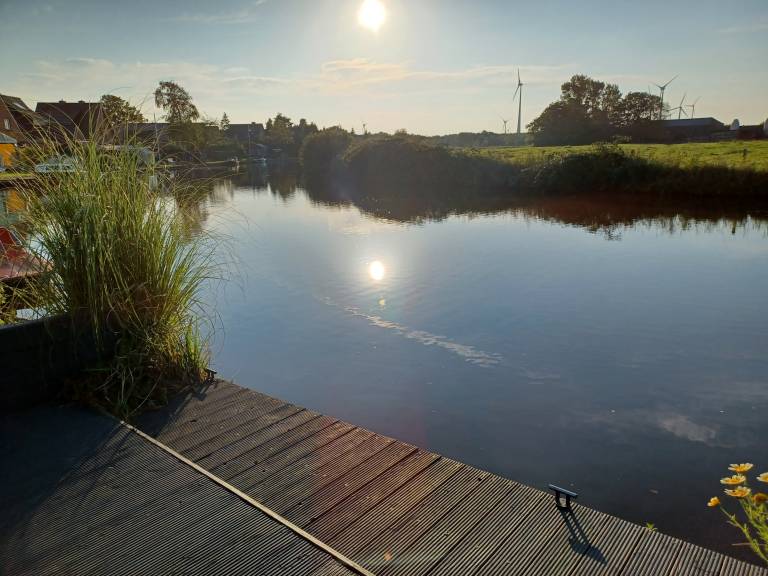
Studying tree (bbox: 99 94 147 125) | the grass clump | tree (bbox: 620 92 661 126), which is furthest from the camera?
tree (bbox: 620 92 661 126)

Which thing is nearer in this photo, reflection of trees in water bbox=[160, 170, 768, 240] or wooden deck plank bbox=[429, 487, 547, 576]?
wooden deck plank bbox=[429, 487, 547, 576]

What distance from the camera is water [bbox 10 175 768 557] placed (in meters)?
3.71

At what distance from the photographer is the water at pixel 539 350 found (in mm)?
3711

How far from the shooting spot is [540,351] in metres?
5.57

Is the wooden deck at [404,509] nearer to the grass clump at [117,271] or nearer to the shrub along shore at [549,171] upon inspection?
the grass clump at [117,271]

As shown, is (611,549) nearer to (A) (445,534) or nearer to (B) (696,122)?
(A) (445,534)

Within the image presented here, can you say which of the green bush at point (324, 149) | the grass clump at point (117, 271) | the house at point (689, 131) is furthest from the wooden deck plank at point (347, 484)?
the house at point (689, 131)

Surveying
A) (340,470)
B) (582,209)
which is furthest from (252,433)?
(582,209)

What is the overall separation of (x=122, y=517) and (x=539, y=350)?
171 inches

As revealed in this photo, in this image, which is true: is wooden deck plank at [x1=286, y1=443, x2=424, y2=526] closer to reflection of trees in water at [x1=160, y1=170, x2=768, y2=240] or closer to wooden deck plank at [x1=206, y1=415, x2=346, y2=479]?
wooden deck plank at [x1=206, y1=415, x2=346, y2=479]

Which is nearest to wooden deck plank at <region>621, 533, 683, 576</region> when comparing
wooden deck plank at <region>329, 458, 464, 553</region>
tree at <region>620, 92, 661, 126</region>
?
wooden deck plank at <region>329, 458, 464, 553</region>

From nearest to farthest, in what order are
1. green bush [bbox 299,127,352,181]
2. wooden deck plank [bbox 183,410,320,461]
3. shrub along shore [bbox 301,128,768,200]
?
wooden deck plank [bbox 183,410,320,461] → shrub along shore [bbox 301,128,768,200] → green bush [bbox 299,127,352,181]

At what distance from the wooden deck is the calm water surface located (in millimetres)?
1139

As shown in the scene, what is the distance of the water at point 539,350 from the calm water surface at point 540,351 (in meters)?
0.02
